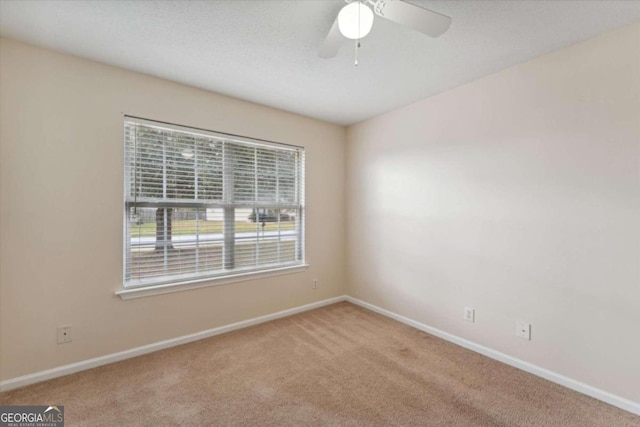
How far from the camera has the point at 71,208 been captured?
213 cm

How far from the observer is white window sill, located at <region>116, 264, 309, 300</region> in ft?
7.74

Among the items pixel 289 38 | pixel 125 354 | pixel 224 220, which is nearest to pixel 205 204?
pixel 224 220

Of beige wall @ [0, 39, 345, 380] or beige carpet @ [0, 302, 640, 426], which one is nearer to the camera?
beige carpet @ [0, 302, 640, 426]

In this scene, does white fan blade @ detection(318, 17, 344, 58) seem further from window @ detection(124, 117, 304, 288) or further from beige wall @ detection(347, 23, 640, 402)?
window @ detection(124, 117, 304, 288)

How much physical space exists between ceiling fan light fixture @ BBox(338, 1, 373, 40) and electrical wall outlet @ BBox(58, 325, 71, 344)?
2748 mm

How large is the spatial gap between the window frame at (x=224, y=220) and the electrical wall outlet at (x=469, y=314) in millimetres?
1736

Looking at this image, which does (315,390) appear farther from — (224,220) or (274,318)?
(224,220)

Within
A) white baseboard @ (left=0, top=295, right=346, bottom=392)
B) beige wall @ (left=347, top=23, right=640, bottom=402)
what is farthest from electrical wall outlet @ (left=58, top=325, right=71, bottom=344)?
beige wall @ (left=347, top=23, right=640, bottom=402)

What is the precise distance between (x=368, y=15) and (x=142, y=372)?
109 inches

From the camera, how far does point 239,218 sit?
299cm

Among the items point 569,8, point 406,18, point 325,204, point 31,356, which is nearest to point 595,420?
point 569,8

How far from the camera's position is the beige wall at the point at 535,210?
1796mm

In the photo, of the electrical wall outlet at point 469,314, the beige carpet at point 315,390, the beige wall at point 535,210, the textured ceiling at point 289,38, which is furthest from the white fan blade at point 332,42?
the electrical wall outlet at point 469,314

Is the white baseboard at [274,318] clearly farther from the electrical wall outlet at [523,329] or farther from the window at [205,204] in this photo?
the window at [205,204]
